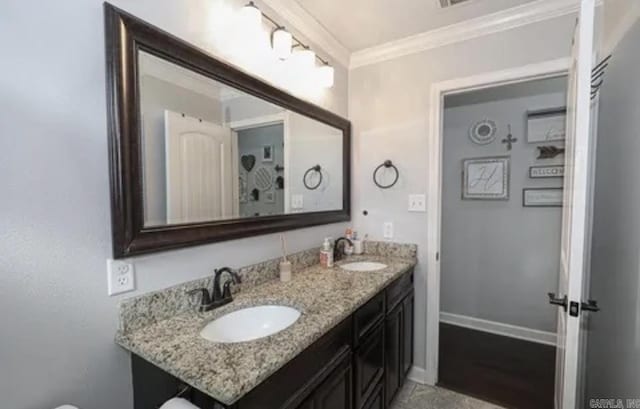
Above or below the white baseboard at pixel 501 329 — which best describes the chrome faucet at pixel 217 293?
above

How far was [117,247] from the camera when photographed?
1.00 metres

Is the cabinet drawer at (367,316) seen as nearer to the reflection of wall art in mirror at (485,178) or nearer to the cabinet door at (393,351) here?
the cabinet door at (393,351)

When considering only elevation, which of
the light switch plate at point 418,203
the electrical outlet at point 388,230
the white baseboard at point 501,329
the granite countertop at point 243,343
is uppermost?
the light switch plate at point 418,203

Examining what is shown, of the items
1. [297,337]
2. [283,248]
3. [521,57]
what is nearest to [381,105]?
[521,57]

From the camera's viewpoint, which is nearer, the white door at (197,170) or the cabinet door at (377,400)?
the white door at (197,170)

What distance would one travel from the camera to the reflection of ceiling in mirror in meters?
1.11

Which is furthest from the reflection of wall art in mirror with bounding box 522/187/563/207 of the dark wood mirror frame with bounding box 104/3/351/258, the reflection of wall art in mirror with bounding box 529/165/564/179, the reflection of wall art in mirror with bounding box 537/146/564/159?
the dark wood mirror frame with bounding box 104/3/351/258

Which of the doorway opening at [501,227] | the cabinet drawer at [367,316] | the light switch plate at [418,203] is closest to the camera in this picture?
the cabinet drawer at [367,316]

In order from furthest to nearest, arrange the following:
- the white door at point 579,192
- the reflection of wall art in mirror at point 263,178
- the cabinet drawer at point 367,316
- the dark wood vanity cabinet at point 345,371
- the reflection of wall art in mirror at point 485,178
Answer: the reflection of wall art in mirror at point 485,178, the reflection of wall art in mirror at point 263,178, the cabinet drawer at point 367,316, the white door at point 579,192, the dark wood vanity cabinet at point 345,371

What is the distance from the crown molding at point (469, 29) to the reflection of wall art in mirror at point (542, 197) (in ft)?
4.92

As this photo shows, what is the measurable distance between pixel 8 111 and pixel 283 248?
1.26 metres

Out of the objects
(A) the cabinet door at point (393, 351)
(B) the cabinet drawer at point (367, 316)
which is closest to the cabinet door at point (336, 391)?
(B) the cabinet drawer at point (367, 316)

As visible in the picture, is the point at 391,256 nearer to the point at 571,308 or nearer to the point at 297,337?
the point at 571,308

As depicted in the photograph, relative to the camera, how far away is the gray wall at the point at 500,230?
270 cm
